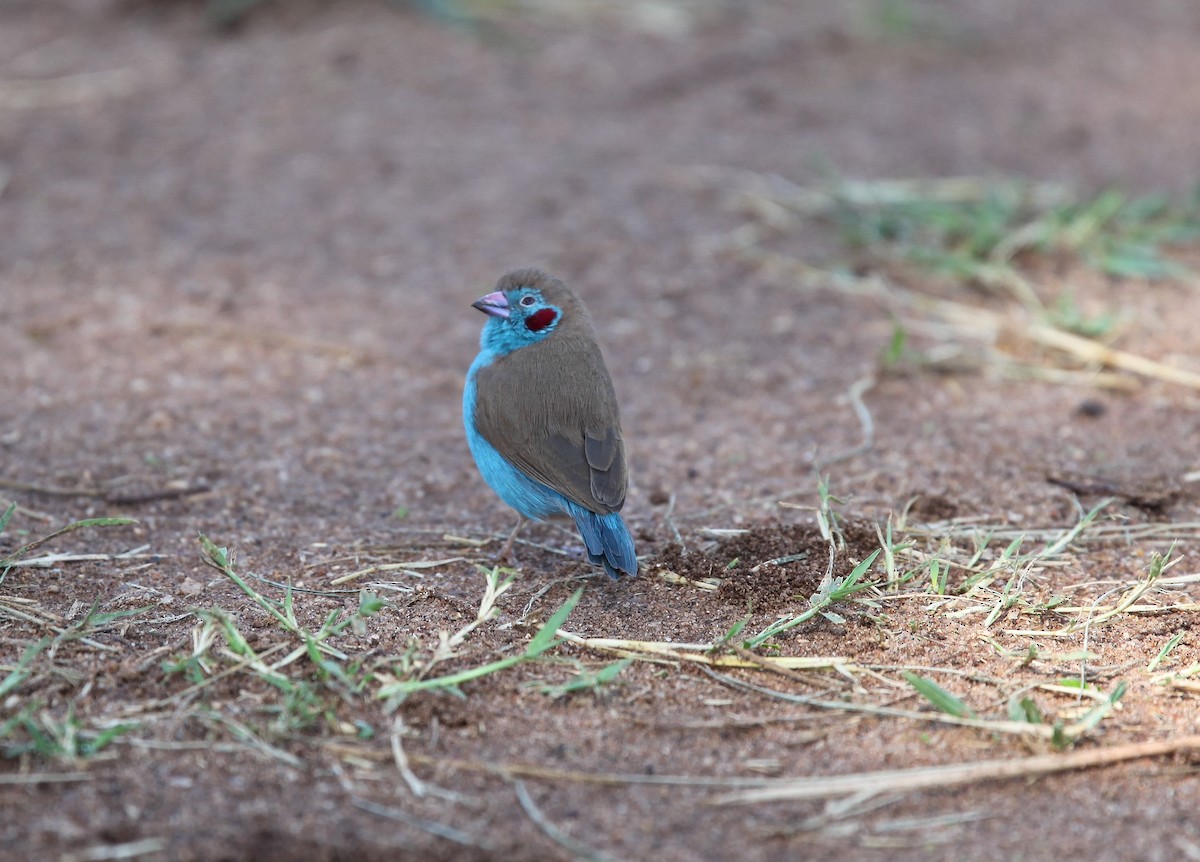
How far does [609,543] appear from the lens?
11.9 feet

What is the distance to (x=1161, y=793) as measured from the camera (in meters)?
2.75

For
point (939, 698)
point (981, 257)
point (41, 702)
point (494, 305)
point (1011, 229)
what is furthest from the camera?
point (1011, 229)

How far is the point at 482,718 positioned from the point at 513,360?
1.43 m

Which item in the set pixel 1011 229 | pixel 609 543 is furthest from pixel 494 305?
pixel 1011 229

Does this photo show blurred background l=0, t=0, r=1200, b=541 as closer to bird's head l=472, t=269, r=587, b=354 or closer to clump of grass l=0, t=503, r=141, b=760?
bird's head l=472, t=269, r=587, b=354

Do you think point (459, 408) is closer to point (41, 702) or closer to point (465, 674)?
point (465, 674)

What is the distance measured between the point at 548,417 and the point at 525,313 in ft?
1.74

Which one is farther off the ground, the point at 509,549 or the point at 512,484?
the point at 512,484

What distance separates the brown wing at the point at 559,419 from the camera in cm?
373

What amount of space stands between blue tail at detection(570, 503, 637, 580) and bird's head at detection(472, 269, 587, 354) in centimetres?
82

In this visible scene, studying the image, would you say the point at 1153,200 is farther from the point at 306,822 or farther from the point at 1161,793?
the point at 306,822

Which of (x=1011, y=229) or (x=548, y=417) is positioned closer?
(x=548, y=417)

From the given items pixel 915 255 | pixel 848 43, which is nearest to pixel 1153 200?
pixel 915 255

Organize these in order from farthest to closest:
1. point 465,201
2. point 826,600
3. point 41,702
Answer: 1. point 465,201
2. point 826,600
3. point 41,702
